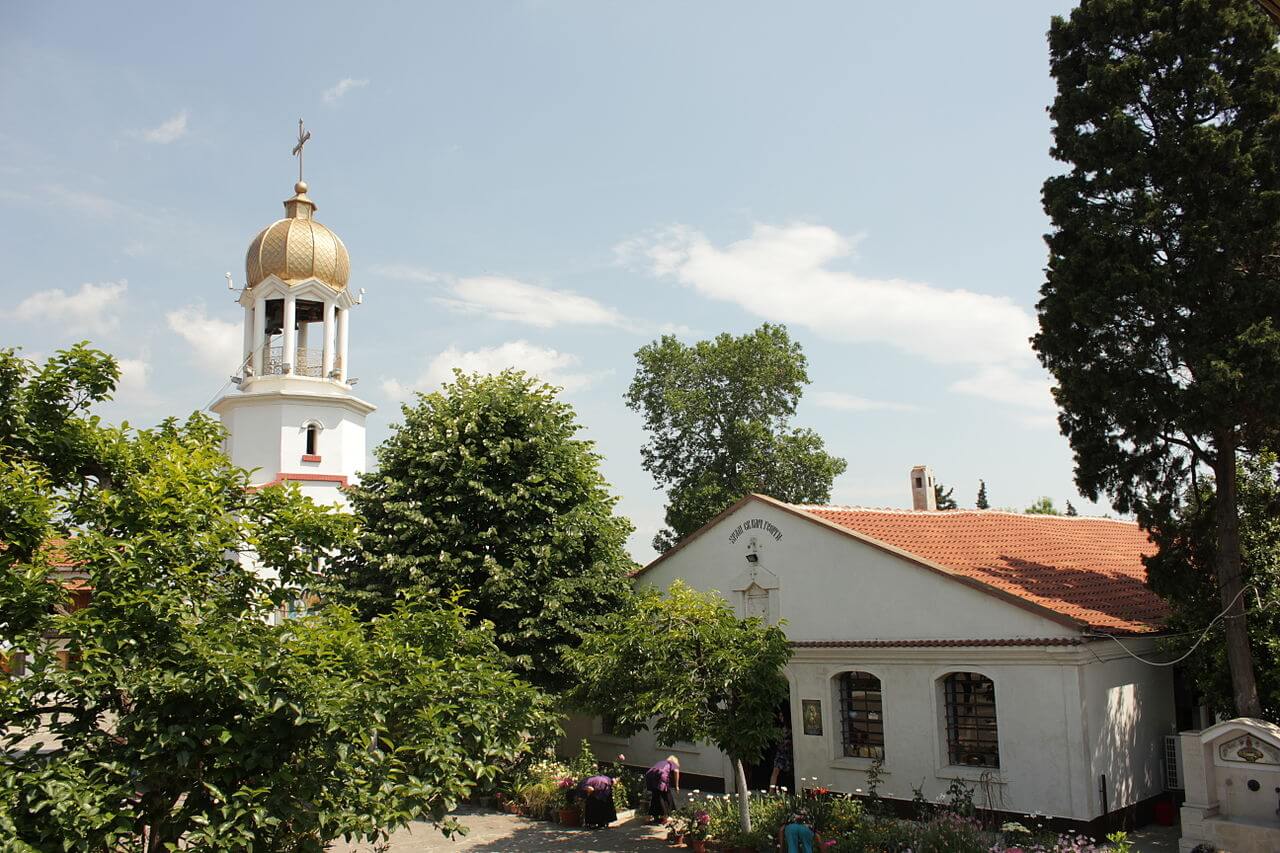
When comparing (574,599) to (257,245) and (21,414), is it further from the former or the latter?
(257,245)

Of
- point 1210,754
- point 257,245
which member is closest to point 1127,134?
point 1210,754

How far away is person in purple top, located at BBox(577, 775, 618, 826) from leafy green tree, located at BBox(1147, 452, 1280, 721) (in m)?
10.0

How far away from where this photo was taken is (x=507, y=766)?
20.3 m

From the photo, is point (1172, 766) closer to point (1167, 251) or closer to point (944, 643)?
point (944, 643)

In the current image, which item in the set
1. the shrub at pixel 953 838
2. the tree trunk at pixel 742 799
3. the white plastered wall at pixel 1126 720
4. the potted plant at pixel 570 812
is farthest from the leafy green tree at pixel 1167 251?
the potted plant at pixel 570 812

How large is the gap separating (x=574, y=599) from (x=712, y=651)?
5.89 metres

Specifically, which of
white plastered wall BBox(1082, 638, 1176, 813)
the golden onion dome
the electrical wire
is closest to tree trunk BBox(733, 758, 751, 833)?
white plastered wall BBox(1082, 638, 1176, 813)

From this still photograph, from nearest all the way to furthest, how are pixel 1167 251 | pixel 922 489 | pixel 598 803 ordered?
pixel 1167 251
pixel 598 803
pixel 922 489

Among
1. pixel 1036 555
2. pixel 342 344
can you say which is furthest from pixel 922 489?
pixel 342 344

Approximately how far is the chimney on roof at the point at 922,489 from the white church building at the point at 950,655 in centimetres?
423

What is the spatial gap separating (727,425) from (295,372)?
17339mm

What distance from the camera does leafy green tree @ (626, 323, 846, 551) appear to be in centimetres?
3969

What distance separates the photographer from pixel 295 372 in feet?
101

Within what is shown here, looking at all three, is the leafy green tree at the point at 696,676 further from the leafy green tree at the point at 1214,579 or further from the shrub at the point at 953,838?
the leafy green tree at the point at 1214,579
